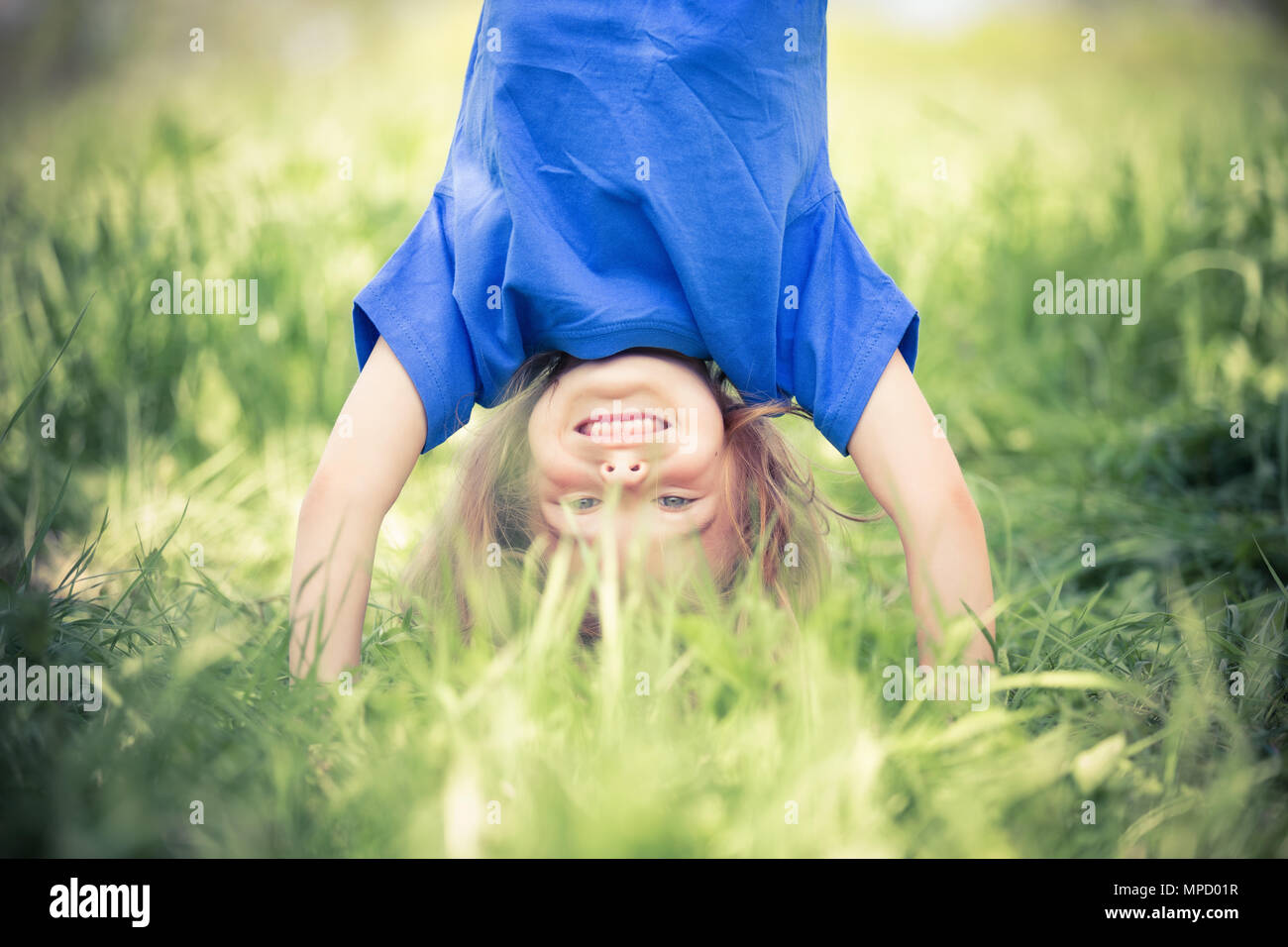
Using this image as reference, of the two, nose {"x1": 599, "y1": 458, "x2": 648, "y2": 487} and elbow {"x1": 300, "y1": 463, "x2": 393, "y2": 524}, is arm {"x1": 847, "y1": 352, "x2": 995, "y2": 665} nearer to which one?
nose {"x1": 599, "y1": 458, "x2": 648, "y2": 487}

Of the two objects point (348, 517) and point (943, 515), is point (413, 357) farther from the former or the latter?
point (943, 515)

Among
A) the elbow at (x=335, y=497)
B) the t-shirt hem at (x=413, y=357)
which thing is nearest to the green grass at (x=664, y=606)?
the elbow at (x=335, y=497)

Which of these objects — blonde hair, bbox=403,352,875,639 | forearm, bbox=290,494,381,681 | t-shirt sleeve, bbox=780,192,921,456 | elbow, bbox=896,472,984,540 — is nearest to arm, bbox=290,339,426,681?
forearm, bbox=290,494,381,681

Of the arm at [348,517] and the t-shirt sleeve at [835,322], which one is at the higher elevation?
the t-shirt sleeve at [835,322]

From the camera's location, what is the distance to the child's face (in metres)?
1.40

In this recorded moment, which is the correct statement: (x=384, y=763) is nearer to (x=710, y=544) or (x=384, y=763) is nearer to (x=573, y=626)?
(x=573, y=626)

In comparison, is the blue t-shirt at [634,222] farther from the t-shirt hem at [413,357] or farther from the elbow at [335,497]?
the elbow at [335,497]

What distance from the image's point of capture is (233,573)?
2.00 meters

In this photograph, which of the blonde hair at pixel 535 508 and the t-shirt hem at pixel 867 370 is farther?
the blonde hair at pixel 535 508

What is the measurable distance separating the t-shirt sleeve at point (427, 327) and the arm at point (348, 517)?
26 millimetres

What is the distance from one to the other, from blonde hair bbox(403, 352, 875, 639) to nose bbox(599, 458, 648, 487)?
0.15 m

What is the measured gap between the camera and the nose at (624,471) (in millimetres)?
1384

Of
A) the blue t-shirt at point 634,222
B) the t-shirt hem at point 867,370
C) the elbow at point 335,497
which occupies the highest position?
the blue t-shirt at point 634,222

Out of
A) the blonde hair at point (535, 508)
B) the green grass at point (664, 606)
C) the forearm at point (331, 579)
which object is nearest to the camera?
the green grass at point (664, 606)
